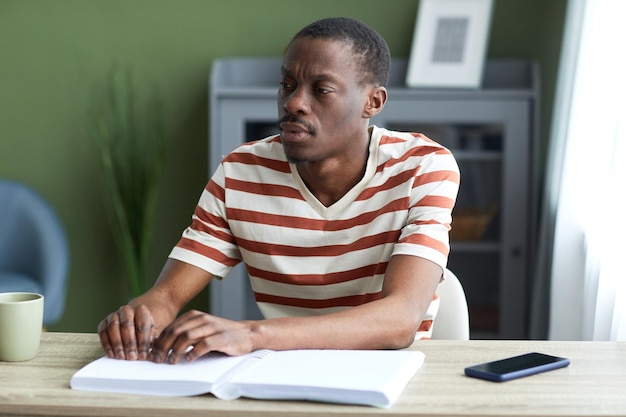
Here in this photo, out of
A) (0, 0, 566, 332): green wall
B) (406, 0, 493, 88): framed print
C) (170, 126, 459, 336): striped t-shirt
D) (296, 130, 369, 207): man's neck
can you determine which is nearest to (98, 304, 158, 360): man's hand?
(170, 126, 459, 336): striped t-shirt

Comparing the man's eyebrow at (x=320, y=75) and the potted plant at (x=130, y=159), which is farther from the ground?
the man's eyebrow at (x=320, y=75)

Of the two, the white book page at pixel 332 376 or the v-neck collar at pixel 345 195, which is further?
the v-neck collar at pixel 345 195

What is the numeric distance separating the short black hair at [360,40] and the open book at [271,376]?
690 millimetres

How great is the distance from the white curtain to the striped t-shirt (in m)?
0.68

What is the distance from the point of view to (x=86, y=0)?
3.81 m

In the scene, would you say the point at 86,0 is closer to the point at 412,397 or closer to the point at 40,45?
the point at 40,45

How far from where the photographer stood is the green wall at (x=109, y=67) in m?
3.78

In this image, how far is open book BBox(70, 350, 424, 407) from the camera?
1155 millimetres

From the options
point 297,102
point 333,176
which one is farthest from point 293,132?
point 333,176

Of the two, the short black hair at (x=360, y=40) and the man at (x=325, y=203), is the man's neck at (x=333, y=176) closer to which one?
the man at (x=325, y=203)

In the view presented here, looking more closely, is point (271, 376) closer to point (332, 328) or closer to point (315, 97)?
point (332, 328)

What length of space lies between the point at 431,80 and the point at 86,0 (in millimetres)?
1448

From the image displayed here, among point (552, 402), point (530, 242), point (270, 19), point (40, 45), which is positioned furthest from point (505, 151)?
point (552, 402)

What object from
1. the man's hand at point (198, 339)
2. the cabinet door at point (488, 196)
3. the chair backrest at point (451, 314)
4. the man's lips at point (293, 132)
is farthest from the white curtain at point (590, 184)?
the man's hand at point (198, 339)
